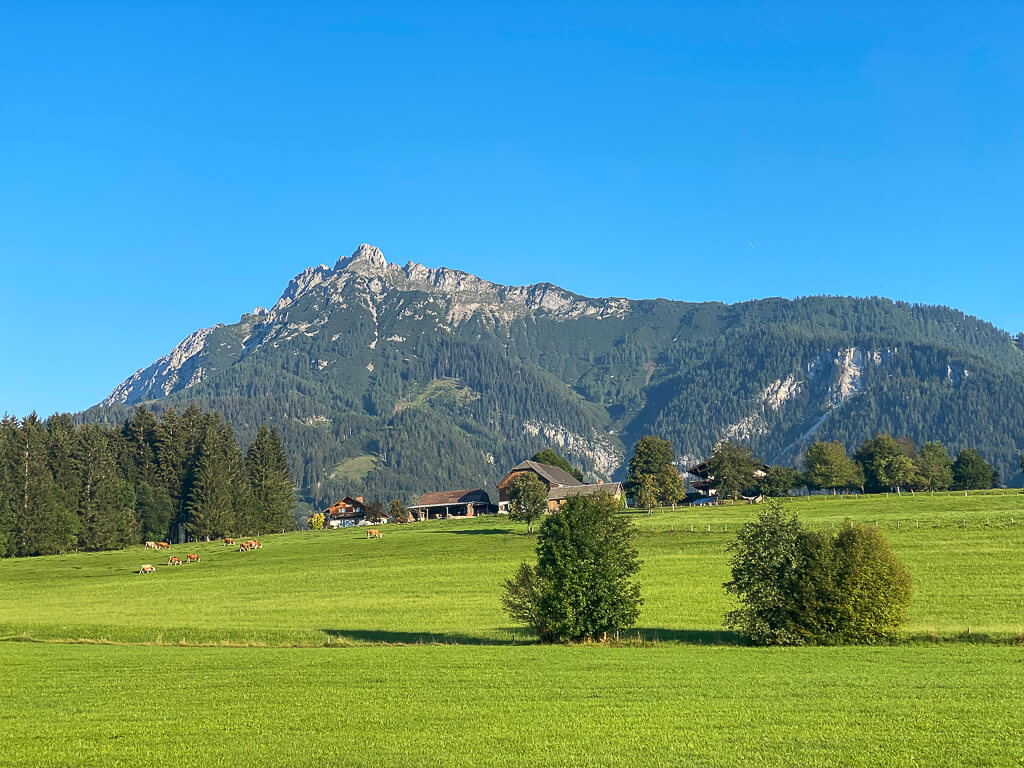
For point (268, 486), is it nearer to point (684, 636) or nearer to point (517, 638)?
point (517, 638)

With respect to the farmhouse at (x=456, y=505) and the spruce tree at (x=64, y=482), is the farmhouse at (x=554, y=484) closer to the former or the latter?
the farmhouse at (x=456, y=505)

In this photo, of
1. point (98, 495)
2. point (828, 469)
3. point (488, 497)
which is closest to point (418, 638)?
point (98, 495)

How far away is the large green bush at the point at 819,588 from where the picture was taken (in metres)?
43.2

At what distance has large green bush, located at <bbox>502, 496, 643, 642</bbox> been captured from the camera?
156 feet

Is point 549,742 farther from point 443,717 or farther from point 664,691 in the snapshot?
point 664,691

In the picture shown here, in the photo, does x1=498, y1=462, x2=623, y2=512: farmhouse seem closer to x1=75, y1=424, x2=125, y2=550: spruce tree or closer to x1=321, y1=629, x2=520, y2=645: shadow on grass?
x1=75, y1=424, x2=125, y2=550: spruce tree

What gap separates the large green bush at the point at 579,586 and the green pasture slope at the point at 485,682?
1856 millimetres

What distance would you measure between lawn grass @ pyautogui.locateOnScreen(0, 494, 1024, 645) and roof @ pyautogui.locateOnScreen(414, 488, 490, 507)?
55.8 metres

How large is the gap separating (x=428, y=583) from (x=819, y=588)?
1574 inches

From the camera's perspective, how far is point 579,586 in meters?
48.1

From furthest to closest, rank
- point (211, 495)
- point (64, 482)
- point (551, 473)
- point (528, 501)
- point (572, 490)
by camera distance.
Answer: point (551, 473) → point (572, 490) → point (211, 495) → point (64, 482) → point (528, 501)

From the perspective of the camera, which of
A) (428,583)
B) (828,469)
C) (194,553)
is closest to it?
(428,583)

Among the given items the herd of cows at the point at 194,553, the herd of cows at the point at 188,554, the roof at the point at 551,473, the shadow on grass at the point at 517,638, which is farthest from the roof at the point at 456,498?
the shadow on grass at the point at 517,638

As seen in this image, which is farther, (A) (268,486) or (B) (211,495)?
(A) (268,486)
